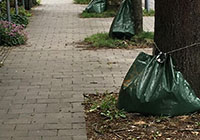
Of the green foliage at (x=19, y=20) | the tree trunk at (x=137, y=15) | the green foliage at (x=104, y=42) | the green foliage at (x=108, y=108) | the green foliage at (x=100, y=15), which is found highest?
the tree trunk at (x=137, y=15)

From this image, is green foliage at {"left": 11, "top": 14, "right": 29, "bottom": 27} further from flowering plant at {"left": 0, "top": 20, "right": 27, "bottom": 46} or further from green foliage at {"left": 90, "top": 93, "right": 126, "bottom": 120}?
green foliage at {"left": 90, "top": 93, "right": 126, "bottom": 120}

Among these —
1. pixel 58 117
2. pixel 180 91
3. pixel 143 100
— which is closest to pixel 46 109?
pixel 58 117

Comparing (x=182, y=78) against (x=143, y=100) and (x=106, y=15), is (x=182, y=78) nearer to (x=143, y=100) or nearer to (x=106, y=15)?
(x=143, y=100)

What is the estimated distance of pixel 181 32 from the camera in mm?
4828

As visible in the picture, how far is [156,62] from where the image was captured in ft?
15.6

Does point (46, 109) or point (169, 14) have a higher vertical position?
point (169, 14)

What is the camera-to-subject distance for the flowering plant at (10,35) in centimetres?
964

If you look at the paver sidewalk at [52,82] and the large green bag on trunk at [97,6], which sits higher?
the large green bag on trunk at [97,6]

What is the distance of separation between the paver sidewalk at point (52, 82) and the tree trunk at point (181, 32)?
1.31m

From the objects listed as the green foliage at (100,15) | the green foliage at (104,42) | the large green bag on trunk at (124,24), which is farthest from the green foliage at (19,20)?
the large green bag on trunk at (124,24)

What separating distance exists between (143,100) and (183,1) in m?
1.18

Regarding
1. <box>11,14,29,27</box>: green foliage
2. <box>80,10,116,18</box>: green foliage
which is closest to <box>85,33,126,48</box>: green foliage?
<box>11,14,29,27</box>: green foliage

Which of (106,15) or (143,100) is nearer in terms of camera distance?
(143,100)

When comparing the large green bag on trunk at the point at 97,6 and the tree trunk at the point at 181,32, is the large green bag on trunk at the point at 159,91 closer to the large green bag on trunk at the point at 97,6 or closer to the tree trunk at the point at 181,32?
the tree trunk at the point at 181,32
